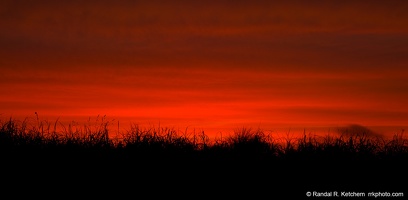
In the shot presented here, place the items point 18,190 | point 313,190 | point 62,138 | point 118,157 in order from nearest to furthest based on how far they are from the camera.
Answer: point 18,190 < point 313,190 < point 118,157 < point 62,138

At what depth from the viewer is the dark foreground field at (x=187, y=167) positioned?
32.8 feet

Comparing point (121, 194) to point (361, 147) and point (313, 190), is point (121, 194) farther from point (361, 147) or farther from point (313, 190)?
point (361, 147)

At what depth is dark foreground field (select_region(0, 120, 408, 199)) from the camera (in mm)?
9984

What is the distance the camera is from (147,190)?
32.7ft

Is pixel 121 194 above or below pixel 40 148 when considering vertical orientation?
below

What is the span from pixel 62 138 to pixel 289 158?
4058 mm

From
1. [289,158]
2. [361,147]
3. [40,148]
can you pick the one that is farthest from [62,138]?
[361,147]

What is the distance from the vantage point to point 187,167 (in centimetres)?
1086

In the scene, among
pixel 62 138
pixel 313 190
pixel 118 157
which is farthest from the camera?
pixel 62 138

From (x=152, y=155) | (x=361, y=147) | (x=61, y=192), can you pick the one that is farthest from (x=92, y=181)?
(x=361, y=147)

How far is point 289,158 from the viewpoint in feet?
38.5

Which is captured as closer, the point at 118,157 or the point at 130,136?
the point at 118,157

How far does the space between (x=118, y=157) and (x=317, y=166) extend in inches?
133

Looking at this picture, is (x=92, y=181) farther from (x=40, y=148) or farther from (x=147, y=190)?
(x=40, y=148)
